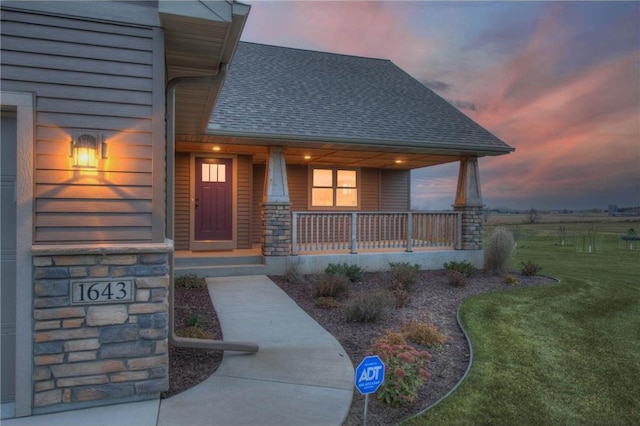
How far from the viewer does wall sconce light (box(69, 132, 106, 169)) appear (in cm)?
289

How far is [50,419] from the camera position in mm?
2703

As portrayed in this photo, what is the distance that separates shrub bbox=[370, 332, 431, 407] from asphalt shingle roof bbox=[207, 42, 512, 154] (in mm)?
5631

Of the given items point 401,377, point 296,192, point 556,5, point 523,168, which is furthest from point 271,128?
point 523,168

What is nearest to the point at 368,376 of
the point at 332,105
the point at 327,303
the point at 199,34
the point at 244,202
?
the point at 199,34

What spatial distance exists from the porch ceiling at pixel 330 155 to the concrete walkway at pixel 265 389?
15.9ft

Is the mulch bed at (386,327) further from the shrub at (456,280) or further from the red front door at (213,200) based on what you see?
the red front door at (213,200)

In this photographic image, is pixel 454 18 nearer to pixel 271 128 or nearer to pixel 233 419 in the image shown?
pixel 271 128

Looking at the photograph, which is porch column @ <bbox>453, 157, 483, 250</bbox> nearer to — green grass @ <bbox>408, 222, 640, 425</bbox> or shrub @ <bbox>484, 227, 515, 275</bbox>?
shrub @ <bbox>484, 227, 515, 275</bbox>

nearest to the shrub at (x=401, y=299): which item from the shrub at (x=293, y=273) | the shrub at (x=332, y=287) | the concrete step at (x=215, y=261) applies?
the shrub at (x=332, y=287)

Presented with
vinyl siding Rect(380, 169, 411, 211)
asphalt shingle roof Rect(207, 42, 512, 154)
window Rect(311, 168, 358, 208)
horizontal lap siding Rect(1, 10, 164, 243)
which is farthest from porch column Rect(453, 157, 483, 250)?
horizontal lap siding Rect(1, 10, 164, 243)

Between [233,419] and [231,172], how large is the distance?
7.90 meters

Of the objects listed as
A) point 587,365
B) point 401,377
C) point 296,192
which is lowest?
point 587,365

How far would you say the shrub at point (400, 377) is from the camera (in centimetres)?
315

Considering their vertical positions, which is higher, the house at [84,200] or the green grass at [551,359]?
the house at [84,200]
